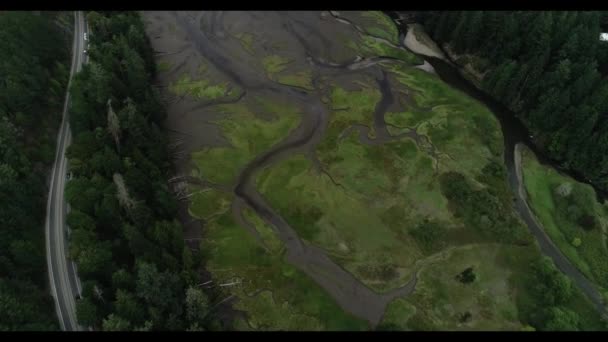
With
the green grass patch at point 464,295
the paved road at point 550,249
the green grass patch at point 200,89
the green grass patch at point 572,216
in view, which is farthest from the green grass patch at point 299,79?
the green grass patch at point 572,216

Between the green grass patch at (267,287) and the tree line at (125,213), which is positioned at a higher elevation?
the tree line at (125,213)

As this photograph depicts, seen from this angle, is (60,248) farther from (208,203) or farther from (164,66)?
(164,66)

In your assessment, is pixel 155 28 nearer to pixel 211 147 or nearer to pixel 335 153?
pixel 211 147

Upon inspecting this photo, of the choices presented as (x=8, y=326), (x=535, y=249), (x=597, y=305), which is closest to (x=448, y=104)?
(x=535, y=249)

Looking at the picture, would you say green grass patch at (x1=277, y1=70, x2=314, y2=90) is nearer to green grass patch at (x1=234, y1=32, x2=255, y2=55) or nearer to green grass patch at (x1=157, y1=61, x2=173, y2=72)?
green grass patch at (x1=234, y1=32, x2=255, y2=55)

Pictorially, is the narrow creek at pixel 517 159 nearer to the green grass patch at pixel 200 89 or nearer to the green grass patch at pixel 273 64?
the green grass patch at pixel 273 64

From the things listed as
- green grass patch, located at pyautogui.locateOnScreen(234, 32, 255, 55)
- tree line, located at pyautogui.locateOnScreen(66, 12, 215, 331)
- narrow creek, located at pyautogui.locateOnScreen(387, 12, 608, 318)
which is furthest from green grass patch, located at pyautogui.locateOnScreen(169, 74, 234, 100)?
narrow creek, located at pyautogui.locateOnScreen(387, 12, 608, 318)

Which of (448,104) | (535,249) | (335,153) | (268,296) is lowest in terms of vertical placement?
(268,296)
